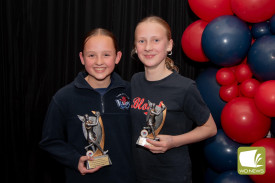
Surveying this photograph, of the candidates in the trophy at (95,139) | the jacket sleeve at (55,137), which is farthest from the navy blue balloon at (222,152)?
the jacket sleeve at (55,137)

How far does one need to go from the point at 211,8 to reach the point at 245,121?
3.13 ft

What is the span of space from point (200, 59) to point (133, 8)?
0.84 metres

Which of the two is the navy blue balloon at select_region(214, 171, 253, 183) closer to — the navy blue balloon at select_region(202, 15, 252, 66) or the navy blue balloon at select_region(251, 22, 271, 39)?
the navy blue balloon at select_region(202, 15, 252, 66)

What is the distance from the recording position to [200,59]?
2.50 m

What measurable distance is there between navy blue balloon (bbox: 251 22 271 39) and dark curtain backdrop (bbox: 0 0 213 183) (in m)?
0.77

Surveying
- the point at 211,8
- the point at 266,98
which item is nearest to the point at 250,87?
the point at 266,98

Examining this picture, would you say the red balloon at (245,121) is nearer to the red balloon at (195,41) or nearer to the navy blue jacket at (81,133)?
the red balloon at (195,41)

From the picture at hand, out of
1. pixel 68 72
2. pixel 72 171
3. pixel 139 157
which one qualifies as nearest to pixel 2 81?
pixel 68 72

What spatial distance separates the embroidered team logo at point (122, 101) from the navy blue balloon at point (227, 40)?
95 centimetres

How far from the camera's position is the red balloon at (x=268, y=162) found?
2.01 m

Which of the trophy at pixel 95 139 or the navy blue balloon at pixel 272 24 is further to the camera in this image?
the navy blue balloon at pixel 272 24

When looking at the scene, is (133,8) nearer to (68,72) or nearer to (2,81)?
(68,72)

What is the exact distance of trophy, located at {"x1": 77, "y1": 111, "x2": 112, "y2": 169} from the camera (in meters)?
1.37

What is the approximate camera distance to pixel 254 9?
202cm
